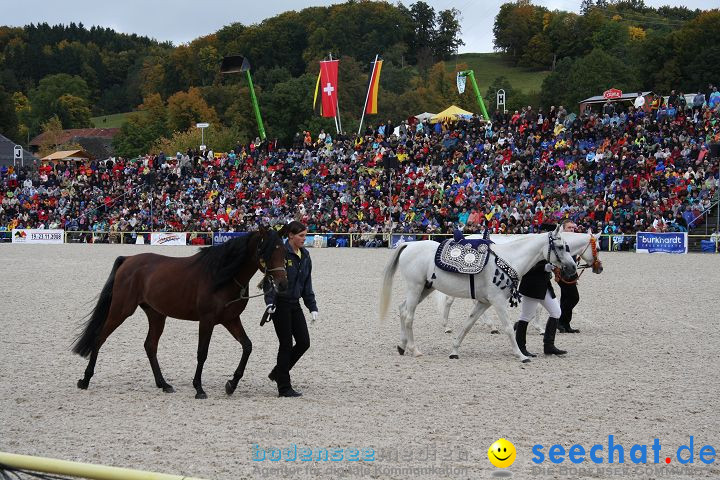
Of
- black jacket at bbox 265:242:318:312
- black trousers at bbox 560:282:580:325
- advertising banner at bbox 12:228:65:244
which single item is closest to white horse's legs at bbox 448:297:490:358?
black trousers at bbox 560:282:580:325

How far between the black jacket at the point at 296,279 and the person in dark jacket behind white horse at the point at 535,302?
132 inches

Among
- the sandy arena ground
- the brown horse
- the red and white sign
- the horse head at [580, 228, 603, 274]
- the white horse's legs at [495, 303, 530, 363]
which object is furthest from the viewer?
the red and white sign

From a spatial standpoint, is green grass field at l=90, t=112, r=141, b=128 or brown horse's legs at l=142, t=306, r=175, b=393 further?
green grass field at l=90, t=112, r=141, b=128

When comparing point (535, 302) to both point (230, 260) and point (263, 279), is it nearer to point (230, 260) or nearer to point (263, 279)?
point (263, 279)

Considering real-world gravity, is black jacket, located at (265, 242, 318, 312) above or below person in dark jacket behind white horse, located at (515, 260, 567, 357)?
above

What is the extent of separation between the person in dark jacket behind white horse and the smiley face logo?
179 inches

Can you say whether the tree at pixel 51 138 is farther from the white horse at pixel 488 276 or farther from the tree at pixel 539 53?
the white horse at pixel 488 276

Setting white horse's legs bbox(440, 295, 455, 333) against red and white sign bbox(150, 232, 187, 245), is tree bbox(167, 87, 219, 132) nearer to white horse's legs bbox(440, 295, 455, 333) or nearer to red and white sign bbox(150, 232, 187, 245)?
red and white sign bbox(150, 232, 187, 245)

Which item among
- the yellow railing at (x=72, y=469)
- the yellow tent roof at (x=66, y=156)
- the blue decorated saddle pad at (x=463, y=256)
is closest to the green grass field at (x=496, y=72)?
the yellow tent roof at (x=66, y=156)

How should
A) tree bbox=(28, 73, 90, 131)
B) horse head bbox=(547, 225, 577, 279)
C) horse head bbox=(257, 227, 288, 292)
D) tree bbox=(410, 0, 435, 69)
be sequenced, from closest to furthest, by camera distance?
horse head bbox=(257, 227, 288, 292)
horse head bbox=(547, 225, 577, 279)
tree bbox=(410, 0, 435, 69)
tree bbox=(28, 73, 90, 131)

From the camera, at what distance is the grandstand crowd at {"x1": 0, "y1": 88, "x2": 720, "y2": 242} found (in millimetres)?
32250

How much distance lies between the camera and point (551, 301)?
10.9 meters

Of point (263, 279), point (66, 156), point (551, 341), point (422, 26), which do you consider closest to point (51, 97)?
point (66, 156)

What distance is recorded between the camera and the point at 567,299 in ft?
40.9
